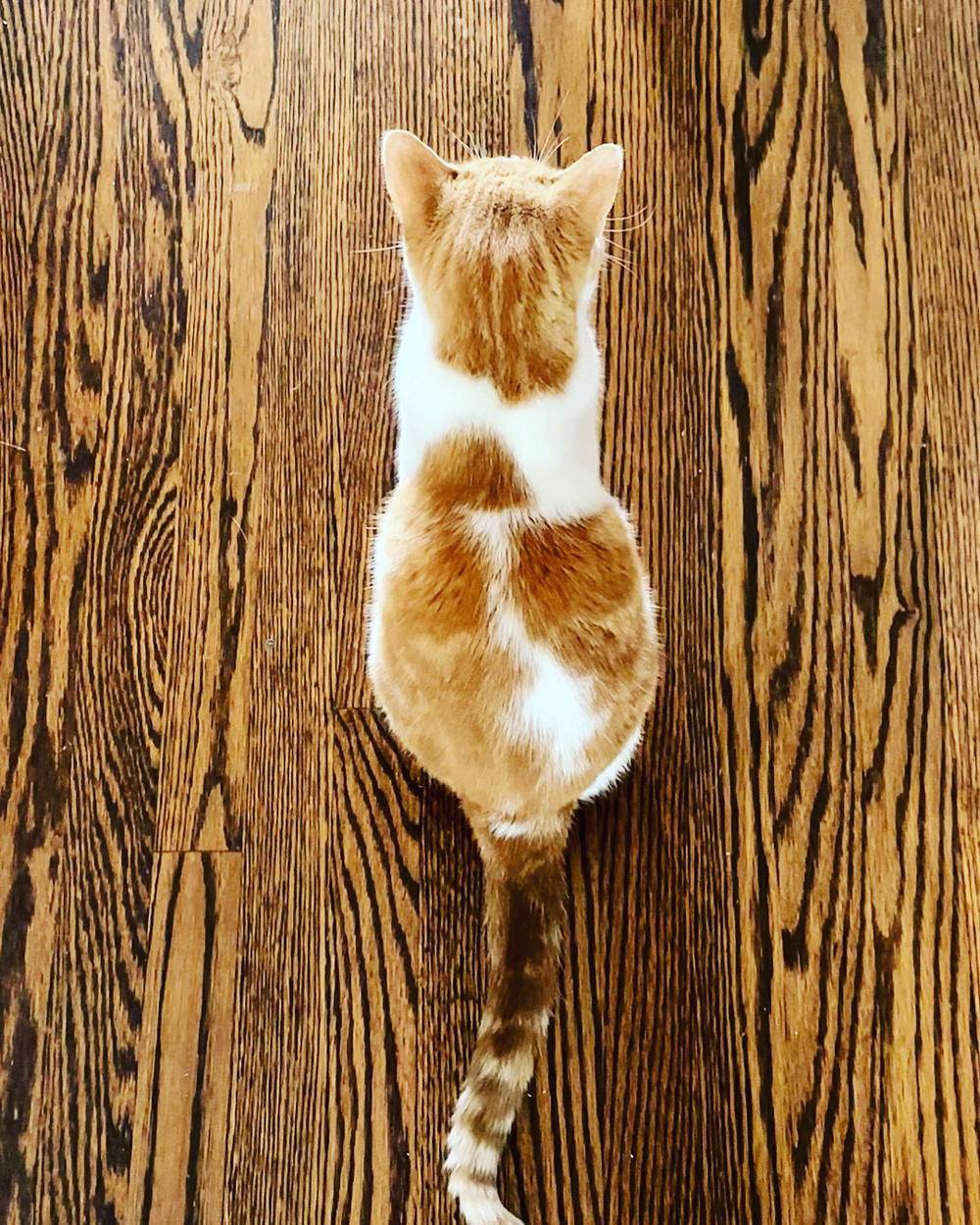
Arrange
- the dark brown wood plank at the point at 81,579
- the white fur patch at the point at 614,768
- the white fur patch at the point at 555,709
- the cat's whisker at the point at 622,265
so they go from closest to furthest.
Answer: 1. the white fur patch at the point at 555,709
2. the white fur patch at the point at 614,768
3. the dark brown wood plank at the point at 81,579
4. the cat's whisker at the point at 622,265

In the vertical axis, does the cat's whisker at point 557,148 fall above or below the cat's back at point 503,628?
above

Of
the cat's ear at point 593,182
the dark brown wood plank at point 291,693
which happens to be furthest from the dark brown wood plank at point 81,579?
the cat's ear at point 593,182

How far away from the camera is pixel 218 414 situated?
1.21 meters

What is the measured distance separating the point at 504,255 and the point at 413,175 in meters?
0.13

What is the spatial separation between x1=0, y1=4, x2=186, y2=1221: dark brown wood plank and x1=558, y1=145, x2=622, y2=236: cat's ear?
57 centimetres

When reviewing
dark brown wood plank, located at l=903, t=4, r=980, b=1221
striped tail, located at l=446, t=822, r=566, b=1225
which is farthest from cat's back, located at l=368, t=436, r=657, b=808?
dark brown wood plank, located at l=903, t=4, r=980, b=1221

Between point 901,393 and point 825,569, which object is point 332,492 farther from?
point 901,393

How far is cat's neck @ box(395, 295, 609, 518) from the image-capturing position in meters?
0.91

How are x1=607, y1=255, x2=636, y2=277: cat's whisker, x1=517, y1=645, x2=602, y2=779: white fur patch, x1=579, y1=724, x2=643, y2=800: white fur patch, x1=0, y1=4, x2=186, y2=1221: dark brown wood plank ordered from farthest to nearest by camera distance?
x1=607, y1=255, x2=636, y2=277: cat's whisker → x1=0, y1=4, x2=186, y2=1221: dark brown wood plank → x1=579, y1=724, x2=643, y2=800: white fur patch → x1=517, y1=645, x2=602, y2=779: white fur patch

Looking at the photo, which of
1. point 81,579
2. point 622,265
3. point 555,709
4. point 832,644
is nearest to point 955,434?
point 832,644

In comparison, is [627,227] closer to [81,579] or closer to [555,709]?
[555,709]

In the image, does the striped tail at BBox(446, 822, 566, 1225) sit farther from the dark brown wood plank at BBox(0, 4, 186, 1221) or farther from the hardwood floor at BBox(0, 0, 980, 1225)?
the dark brown wood plank at BBox(0, 4, 186, 1221)

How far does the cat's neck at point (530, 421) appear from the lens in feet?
2.99

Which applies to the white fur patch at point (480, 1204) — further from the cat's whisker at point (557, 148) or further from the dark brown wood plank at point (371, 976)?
the cat's whisker at point (557, 148)
